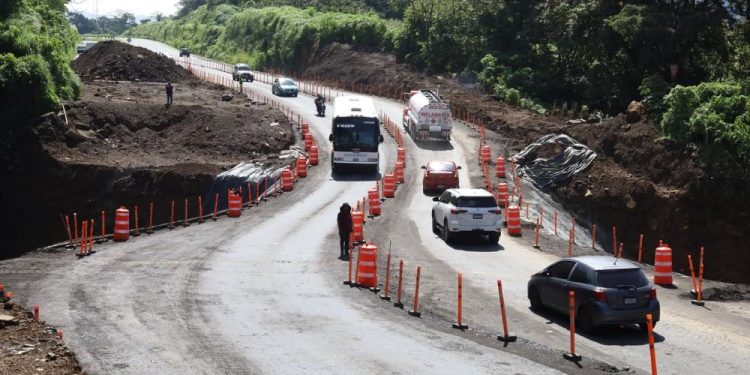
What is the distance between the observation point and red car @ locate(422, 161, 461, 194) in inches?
1726

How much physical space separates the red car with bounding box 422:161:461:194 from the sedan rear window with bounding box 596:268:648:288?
25.0 m

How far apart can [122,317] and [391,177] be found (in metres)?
24.8

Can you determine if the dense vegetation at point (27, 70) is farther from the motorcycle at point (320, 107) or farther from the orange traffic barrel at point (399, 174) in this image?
the orange traffic barrel at point (399, 174)

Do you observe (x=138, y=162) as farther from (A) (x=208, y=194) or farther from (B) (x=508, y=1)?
(B) (x=508, y=1)

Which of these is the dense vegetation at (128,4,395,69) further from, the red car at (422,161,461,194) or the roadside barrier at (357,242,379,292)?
the roadside barrier at (357,242,379,292)

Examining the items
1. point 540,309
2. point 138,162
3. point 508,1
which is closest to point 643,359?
point 540,309

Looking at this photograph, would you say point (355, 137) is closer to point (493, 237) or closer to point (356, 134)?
point (356, 134)

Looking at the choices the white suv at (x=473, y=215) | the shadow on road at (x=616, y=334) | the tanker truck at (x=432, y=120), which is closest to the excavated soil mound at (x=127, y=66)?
the tanker truck at (x=432, y=120)

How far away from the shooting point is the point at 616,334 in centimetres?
1936

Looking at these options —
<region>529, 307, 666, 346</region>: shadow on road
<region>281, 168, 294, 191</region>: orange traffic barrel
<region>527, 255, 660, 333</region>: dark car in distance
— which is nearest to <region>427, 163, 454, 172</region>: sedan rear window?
<region>281, 168, 294, 191</region>: orange traffic barrel

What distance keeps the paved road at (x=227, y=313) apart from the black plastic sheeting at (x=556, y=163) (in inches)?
689

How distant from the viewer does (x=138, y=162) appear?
52.7 m

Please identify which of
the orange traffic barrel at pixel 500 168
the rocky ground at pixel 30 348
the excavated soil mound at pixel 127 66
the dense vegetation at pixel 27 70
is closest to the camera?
the rocky ground at pixel 30 348

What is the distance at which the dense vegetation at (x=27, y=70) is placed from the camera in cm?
5384
